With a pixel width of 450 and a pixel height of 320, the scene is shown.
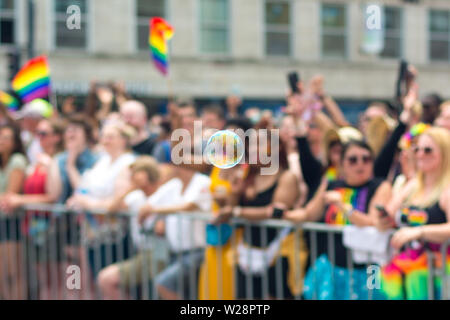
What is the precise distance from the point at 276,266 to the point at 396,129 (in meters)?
1.29

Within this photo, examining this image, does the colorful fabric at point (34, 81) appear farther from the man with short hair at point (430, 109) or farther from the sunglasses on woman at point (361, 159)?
the sunglasses on woman at point (361, 159)

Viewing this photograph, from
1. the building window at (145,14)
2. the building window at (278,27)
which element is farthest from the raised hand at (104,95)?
the building window at (278,27)

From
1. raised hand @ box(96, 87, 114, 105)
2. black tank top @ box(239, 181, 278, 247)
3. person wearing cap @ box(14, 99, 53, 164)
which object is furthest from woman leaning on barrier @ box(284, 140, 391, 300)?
raised hand @ box(96, 87, 114, 105)

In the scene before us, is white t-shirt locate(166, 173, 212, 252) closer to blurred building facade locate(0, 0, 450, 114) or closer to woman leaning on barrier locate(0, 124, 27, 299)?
woman leaning on barrier locate(0, 124, 27, 299)

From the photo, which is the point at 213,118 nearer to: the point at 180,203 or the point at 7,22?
the point at 180,203

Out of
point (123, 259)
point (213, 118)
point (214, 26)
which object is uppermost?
point (214, 26)

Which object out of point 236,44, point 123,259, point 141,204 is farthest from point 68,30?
point 123,259

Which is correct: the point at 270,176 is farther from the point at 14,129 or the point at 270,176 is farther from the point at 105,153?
the point at 14,129

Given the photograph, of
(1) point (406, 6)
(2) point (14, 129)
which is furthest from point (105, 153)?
(1) point (406, 6)

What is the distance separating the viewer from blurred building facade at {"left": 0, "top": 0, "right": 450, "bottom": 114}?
19750mm

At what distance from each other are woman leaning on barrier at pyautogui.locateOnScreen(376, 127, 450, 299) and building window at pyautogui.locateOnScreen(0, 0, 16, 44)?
1656 centimetres

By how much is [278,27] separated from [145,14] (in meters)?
4.08

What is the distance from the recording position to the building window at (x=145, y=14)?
2081 cm

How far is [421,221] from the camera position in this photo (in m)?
4.34
